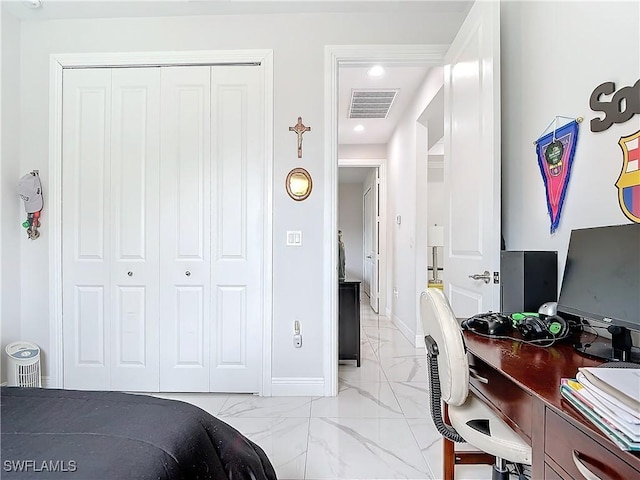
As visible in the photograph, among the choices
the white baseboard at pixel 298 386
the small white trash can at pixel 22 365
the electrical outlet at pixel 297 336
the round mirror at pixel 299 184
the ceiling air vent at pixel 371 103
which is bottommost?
the white baseboard at pixel 298 386

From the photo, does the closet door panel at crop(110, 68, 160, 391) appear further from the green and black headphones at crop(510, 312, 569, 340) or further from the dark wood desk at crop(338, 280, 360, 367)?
the green and black headphones at crop(510, 312, 569, 340)

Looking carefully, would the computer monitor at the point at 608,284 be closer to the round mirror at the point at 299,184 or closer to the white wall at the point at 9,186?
the round mirror at the point at 299,184

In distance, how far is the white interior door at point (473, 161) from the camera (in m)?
1.85

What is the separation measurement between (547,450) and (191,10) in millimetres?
3087

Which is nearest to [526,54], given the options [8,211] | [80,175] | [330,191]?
[330,191]

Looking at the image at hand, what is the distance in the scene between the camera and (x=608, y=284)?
1.14 m

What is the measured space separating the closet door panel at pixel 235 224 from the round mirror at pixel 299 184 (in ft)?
0.76

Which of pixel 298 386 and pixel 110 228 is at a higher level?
pixel 110 228

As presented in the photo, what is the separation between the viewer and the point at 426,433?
218cm

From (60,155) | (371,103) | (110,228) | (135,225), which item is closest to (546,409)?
(135,225)

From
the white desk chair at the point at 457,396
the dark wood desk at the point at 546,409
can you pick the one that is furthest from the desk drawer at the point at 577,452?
the white desk chair at the point at 457,396

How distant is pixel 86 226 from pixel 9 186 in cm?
58

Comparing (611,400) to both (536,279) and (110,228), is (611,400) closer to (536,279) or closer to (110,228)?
(536,279)

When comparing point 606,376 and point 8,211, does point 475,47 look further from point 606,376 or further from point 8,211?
point 8,211
